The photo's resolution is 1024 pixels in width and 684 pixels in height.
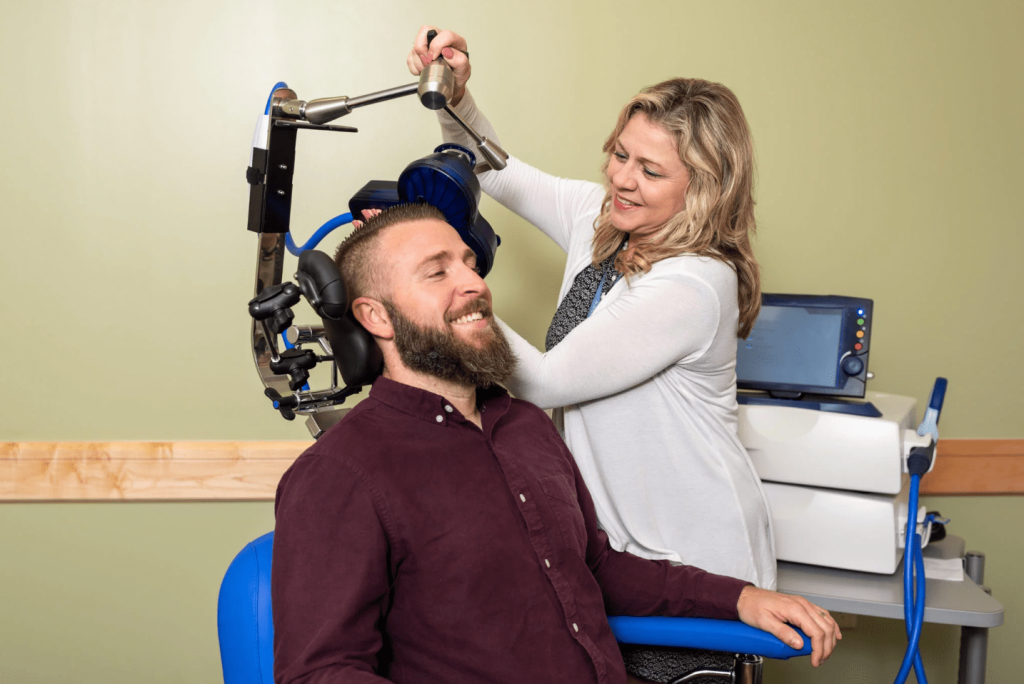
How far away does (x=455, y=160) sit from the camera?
1.24m

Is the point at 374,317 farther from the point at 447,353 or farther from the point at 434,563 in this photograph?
the point at 434,563

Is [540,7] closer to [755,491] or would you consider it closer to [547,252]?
[547,252]

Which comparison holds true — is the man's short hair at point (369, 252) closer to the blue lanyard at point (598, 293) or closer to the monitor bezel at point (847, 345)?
the blue lanyard at point (598, 293)

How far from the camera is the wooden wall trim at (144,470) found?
6.73ft

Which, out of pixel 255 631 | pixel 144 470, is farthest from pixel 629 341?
pixel 144 470

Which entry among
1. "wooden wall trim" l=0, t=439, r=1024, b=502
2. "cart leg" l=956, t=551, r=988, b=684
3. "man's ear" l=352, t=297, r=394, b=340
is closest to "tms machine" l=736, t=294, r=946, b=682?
"cart leg" l=956, t=551, r=988, b=684

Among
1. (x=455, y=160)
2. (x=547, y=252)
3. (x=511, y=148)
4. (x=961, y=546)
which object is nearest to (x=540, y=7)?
(x=511, y=148)

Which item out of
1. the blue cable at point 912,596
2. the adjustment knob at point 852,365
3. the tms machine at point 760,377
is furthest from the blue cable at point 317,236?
the blue cable at point 912,596

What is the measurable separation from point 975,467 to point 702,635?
1431 mm

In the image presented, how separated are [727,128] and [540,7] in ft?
Answer: 2.97

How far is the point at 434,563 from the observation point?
1010 millimetres

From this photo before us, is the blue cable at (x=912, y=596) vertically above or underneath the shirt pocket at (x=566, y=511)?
underneath

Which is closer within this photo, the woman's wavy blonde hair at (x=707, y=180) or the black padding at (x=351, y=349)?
the black padding at (x=351, y=349)

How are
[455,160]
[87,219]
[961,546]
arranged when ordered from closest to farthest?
[455,160]
[961,546]
[87,219]
